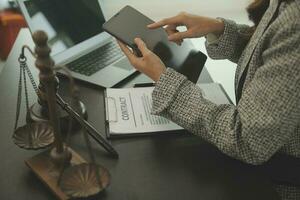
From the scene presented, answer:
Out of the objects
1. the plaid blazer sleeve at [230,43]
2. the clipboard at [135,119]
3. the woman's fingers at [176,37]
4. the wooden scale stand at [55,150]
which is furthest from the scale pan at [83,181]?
the plaid blazer sleeve at [230,43]

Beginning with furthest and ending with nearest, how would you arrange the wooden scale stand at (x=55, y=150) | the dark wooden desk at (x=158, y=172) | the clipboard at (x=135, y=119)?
the clipboard at (x=135, y=119) < the dark wooden desk at (x=158, y=172) < the wooden scale stand at (x=55, y=150)

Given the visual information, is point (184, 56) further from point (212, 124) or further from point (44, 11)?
point (44, 11)

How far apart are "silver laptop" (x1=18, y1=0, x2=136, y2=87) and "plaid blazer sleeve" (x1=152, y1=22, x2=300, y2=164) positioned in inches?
11.6

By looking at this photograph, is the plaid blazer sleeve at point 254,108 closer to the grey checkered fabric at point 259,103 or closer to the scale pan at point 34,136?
the grey checkered fabric at point 259,103

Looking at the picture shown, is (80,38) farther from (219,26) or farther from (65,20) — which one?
(219,26)

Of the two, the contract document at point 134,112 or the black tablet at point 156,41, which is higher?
the black tablet at point 156,41

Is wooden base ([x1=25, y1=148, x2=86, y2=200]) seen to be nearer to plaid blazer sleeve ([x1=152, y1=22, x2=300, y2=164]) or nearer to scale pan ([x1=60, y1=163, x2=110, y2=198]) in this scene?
scale pan ([x1=60, y1=163, x2=110, y2=198])

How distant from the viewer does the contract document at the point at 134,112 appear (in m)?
0.81

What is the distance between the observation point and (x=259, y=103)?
655 mm

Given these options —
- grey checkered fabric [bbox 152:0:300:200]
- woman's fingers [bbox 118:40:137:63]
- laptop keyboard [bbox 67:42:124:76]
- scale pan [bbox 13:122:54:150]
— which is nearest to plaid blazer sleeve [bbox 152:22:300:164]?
grey checkered fabric [bbox 152:0:300:200]

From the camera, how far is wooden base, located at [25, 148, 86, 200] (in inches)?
24.4

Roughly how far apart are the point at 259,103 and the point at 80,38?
2.17 feet

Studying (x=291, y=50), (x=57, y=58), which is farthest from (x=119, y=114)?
(x=291, y=50)

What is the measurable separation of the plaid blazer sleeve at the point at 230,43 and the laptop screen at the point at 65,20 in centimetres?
40
